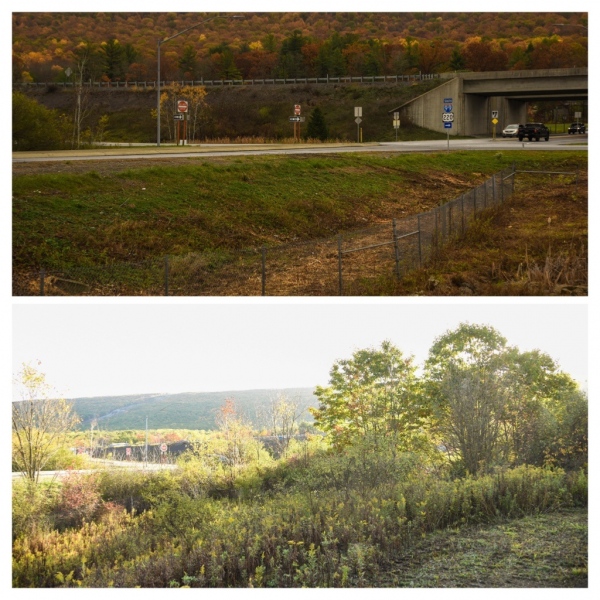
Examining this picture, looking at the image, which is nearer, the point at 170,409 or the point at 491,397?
the point at 170,409

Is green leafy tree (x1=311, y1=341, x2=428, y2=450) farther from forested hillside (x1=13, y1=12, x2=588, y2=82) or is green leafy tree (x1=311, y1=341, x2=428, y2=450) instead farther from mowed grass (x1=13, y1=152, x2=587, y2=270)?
forested hillside (x1=13, y1=12, x2=588, y2=82)

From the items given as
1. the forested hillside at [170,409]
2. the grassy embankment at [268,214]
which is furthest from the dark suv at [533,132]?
the forested hillside at [170,409]

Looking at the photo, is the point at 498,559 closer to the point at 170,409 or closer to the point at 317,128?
the point at 170,409

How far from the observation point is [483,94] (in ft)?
304

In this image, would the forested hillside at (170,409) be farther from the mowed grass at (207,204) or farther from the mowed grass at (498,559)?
the mowed grass at (207,204)

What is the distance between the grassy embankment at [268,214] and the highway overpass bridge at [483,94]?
48625 millimetres

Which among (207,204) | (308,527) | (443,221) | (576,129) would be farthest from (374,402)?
(576,129)

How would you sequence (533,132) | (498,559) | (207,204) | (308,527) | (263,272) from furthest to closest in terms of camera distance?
(533,132) < (207,204) < (263,272) < (308,527) < (498,559)

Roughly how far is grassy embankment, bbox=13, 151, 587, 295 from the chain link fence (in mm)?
477

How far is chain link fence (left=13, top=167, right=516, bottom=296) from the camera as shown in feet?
66.5

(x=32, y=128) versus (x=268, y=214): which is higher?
(x=32, y=128)

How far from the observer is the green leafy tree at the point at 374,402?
645 inches

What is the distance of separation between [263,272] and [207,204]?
8966 millimetres

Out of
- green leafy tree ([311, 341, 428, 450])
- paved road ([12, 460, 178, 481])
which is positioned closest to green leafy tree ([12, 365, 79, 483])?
paved road ([12, 460, 178, 481])
